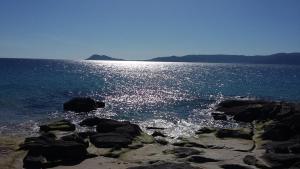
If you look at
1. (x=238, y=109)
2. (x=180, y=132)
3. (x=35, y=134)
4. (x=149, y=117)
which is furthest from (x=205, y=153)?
(x=238, y=109)

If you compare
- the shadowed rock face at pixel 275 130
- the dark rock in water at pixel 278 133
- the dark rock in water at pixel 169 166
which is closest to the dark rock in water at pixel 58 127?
the dark rock in water at pixel 169 166

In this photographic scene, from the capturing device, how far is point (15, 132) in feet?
118

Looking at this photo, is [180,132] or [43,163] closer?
[43,163]

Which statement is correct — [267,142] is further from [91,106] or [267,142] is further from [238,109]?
[91,106]

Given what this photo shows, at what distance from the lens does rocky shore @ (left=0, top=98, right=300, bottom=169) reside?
80.0 feet

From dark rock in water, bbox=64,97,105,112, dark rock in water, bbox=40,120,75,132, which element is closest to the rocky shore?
dark rock in water, bbox=40,120,75,132

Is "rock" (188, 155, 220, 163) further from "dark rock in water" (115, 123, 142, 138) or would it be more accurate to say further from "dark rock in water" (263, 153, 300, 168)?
"dark rock in water" (115, 123, 142, 138)

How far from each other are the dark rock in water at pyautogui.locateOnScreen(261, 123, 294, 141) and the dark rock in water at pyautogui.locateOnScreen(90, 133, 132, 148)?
1136 centimetres

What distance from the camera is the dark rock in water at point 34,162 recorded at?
78.5ft

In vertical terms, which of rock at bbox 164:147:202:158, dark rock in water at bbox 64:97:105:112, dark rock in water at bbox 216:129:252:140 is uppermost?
rock at bbox 164:147:202:158

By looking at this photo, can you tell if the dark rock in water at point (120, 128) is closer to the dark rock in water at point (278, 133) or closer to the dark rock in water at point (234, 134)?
the dark rock in water at point (234, 134)

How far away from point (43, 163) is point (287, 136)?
1949 centimetres

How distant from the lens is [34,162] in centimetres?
2414

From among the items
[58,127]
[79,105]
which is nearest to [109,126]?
[58,127]
